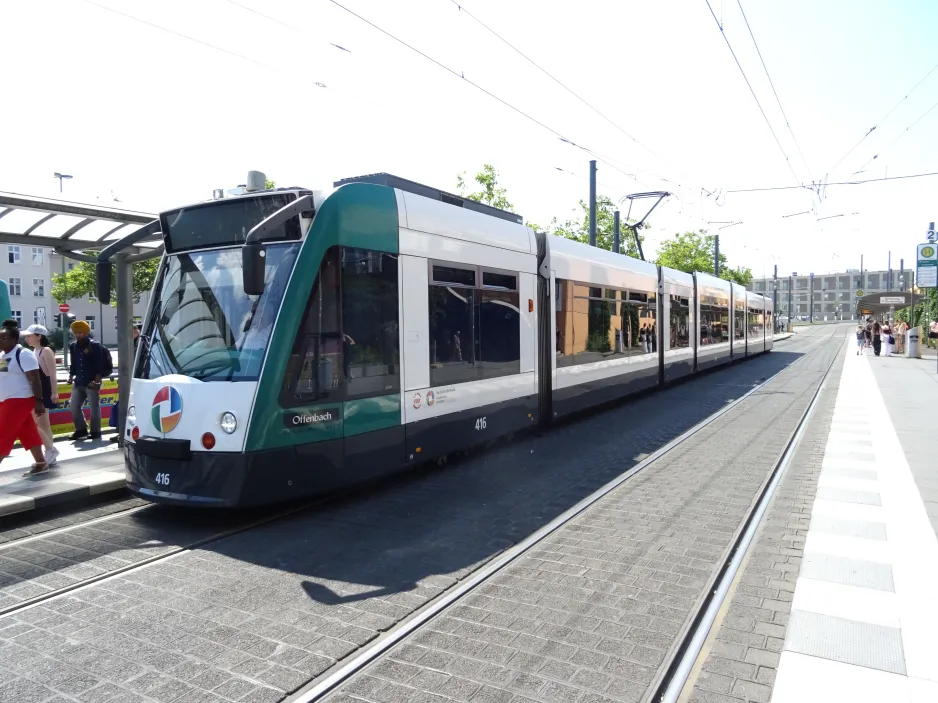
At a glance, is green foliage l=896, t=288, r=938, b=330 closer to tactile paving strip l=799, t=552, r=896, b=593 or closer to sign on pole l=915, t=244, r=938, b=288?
sign on pole l=915, t=244, r=938, b=288

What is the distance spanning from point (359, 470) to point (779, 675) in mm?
4009

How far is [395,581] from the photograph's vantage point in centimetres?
466

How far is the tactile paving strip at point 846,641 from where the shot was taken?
3.54 m

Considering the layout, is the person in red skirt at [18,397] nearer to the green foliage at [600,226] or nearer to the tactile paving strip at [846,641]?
the tactile paving strip at [846,641]


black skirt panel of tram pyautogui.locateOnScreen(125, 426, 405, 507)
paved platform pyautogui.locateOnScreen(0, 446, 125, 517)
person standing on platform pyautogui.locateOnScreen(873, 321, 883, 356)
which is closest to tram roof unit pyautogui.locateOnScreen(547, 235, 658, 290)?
black skirt panel of tram pyautogui.locateOnScreen(125, 426, 405, 507)

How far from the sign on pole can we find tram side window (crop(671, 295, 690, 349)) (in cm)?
945

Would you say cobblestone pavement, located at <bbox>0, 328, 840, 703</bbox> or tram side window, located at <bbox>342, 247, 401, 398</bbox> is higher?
tram side window, located at <bbox>342, 247, 401, 398</bbox>

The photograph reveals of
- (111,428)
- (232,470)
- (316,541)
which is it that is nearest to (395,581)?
(316,541)

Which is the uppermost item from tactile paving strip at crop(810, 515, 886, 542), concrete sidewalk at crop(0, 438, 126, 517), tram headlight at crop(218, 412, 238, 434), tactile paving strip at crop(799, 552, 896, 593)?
tram headlight at crop(218, 412, 238, 434)

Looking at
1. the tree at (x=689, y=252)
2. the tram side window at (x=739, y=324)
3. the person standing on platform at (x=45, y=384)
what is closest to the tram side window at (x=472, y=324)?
the person standing on platform at (x=45, y=384)

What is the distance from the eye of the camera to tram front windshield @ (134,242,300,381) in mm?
5676

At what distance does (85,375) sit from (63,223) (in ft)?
6.96

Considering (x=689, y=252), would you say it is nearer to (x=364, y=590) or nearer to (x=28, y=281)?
(x=364, y=590)

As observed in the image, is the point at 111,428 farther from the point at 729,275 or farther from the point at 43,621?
the point at 729,275
